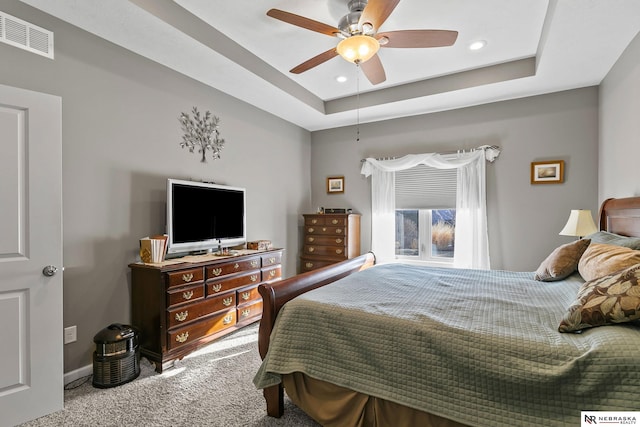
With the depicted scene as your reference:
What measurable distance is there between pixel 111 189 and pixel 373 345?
8.15 feet

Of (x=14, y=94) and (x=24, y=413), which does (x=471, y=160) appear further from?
(x=24, y=413)

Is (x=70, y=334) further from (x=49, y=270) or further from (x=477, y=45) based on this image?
(x=477, y=45)

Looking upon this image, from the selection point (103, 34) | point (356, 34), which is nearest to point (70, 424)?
point (103, 34)

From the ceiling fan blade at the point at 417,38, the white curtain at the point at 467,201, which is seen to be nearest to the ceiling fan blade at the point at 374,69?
the ceiling fan blade at the point at 417,38

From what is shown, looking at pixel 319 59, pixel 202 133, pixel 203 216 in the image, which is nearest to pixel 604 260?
pixel 319 59

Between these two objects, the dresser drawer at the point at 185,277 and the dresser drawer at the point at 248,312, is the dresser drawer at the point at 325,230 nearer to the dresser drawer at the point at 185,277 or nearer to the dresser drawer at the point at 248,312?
the dresser drawer at the point at 248,312

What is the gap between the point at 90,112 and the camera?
8.05 ft

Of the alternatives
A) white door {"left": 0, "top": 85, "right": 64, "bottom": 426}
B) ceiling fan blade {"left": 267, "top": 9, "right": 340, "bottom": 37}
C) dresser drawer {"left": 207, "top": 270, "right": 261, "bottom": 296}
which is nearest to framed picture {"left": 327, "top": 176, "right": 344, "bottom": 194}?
dresser drawer {"left": 207, "top": 270, "right": 261, "bottom": 296}

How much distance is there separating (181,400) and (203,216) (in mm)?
1648

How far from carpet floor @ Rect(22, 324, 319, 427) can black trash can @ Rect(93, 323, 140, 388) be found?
0.06 meters

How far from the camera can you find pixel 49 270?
1936 millimetres

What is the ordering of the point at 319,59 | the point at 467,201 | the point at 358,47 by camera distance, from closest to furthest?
the point at 358,47 → the point at 319,59 → the point at 467,201

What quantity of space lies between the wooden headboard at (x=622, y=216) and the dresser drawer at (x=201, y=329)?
3.43m

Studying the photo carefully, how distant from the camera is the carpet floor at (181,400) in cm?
186
